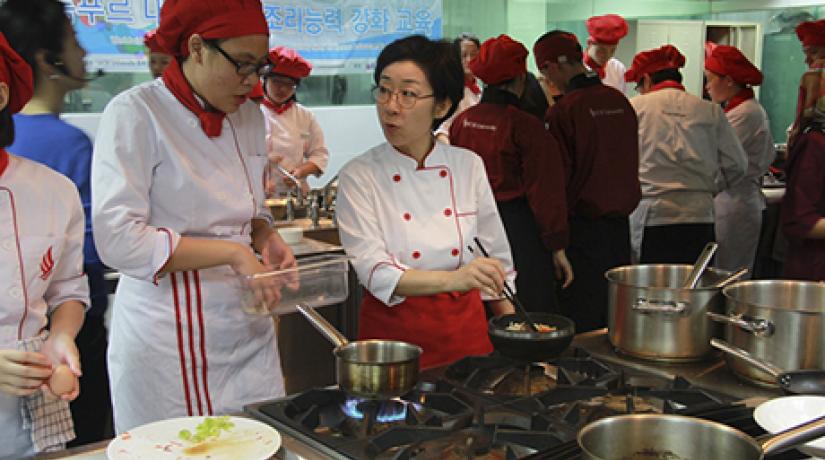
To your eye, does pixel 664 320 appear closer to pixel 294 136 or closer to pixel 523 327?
pixel 523 327

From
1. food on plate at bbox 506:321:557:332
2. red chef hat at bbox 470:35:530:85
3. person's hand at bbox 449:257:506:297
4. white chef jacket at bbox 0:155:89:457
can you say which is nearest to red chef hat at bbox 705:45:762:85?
red chef hat at bbox 470:35:530:85

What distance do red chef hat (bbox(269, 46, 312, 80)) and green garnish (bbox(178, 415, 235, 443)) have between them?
3.68m

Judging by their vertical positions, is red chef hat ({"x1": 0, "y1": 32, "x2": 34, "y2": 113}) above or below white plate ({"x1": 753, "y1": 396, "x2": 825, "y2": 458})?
above

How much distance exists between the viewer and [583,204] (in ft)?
13.2

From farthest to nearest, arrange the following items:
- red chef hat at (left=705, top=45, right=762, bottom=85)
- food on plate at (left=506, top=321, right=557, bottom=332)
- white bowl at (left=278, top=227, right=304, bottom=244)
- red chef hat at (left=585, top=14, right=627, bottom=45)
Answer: red chef hat at (left=585, top=14, right=627, bottom=45) < red chef hat at (left=705, top=45, right=762, bottom=85) < white bowl at (left=278, top=227, right=304, bottom=244) < food on plate at (left=506, top=321, right=557, bottom=332)

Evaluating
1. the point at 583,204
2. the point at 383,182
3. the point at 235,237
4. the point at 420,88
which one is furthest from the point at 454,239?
the point at 583,204

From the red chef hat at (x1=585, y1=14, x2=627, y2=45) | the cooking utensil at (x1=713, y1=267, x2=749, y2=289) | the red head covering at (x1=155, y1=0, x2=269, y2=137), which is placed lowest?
the cooking utensil at (x1=713, y1=267, x2=749, y2=289)

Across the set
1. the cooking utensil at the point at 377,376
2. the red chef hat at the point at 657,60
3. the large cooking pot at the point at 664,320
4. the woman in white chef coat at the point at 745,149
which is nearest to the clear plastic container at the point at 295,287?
the cooking utensil at the point at 377,376

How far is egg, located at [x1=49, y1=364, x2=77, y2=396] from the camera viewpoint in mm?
1408

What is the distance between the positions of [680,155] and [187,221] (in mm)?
3071

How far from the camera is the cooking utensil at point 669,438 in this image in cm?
108

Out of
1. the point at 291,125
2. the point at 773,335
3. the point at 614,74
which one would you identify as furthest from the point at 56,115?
the point at 614,74

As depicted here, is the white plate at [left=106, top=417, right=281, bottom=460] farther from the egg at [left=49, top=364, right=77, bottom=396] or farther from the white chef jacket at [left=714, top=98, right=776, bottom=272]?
the white chef jacket at [left=714, top=98, right=776, bottom=272]

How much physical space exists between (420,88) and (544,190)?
1.62 meters
